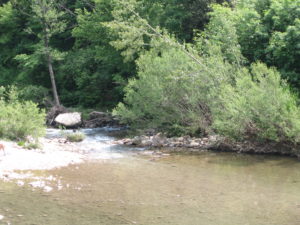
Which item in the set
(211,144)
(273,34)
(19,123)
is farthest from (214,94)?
(19,123)

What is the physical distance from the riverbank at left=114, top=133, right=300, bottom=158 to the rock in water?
698 cm

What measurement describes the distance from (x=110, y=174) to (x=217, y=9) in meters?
12.9

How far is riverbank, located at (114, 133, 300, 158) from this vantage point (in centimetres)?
1532

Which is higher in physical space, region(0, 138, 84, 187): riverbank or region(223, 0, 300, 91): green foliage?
region(223, 0, 300, 91): green foliage

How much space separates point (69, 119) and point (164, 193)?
1654 cm

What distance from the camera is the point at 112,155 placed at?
51.1 ft

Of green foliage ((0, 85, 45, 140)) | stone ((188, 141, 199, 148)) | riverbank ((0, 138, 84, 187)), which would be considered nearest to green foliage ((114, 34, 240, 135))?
stone ((188, 141, 199, 148))

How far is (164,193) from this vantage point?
10.2 m

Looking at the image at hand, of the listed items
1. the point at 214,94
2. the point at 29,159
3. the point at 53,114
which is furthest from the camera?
the point at 53,114

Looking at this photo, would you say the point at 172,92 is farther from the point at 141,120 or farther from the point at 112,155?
the point at 112,155

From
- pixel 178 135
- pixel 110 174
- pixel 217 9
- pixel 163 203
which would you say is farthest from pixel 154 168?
pixel 217 9

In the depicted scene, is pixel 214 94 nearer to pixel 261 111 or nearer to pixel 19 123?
pixel 261 111

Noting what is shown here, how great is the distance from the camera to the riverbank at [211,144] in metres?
15.3

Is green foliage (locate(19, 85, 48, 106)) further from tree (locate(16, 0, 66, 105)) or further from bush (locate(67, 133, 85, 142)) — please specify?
bush (locate(67, 133, 85, 142))
